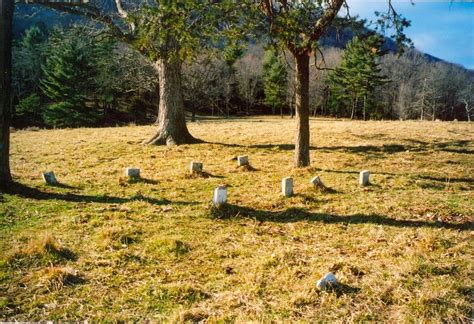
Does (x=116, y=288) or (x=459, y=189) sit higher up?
(x=459, y=189)

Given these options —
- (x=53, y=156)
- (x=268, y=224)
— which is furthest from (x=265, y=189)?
(x=53, y=156)

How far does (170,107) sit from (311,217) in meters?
9.49

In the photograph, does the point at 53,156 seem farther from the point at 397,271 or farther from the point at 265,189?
the point at 397,271

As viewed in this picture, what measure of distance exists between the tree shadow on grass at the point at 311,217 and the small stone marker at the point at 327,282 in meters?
2.45

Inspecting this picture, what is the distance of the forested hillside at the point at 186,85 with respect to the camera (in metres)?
41.5

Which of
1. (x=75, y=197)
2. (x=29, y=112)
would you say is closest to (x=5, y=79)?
(x=75, y=197)

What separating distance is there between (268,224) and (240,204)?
122 centimetres

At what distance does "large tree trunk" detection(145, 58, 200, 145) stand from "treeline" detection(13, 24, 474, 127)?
3.55m

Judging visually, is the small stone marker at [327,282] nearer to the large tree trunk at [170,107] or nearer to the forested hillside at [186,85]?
the large tree trunk at [170,107]

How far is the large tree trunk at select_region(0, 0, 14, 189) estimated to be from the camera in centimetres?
843

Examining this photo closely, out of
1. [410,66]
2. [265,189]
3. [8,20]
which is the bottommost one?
[265,189]

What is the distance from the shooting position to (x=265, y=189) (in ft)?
30.2

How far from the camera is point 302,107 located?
10977 millimetres

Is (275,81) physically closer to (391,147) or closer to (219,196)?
(391,147)
